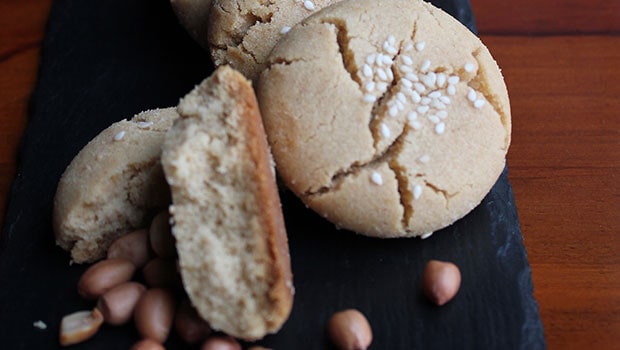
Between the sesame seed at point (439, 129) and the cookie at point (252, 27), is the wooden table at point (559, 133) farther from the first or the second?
the cookie at point (252, 27)

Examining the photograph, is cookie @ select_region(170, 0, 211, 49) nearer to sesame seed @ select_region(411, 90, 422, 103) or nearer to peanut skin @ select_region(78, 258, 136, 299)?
sesame seed @ select_region(411, 90, 422, 103)

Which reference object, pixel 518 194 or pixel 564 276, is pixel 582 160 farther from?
pixel 564 276

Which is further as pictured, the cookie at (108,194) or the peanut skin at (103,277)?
the cookie at (108,194)


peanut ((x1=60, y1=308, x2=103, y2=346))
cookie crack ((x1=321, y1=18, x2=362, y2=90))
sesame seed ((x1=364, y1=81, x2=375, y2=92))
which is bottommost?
peanut ((x1=60, y1=308, x2=103, y2=346))

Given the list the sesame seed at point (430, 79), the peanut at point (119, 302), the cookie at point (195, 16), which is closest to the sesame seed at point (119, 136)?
the peanut at point (119, 302)

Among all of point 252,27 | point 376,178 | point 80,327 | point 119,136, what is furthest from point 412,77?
point 80,327

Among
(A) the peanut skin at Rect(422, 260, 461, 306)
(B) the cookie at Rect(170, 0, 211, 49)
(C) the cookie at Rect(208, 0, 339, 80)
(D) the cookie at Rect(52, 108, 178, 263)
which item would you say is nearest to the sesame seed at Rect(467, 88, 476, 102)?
(A) the peanut skin at Rect(422, 260, 461, 306)

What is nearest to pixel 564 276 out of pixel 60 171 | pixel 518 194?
pixel 518 194
